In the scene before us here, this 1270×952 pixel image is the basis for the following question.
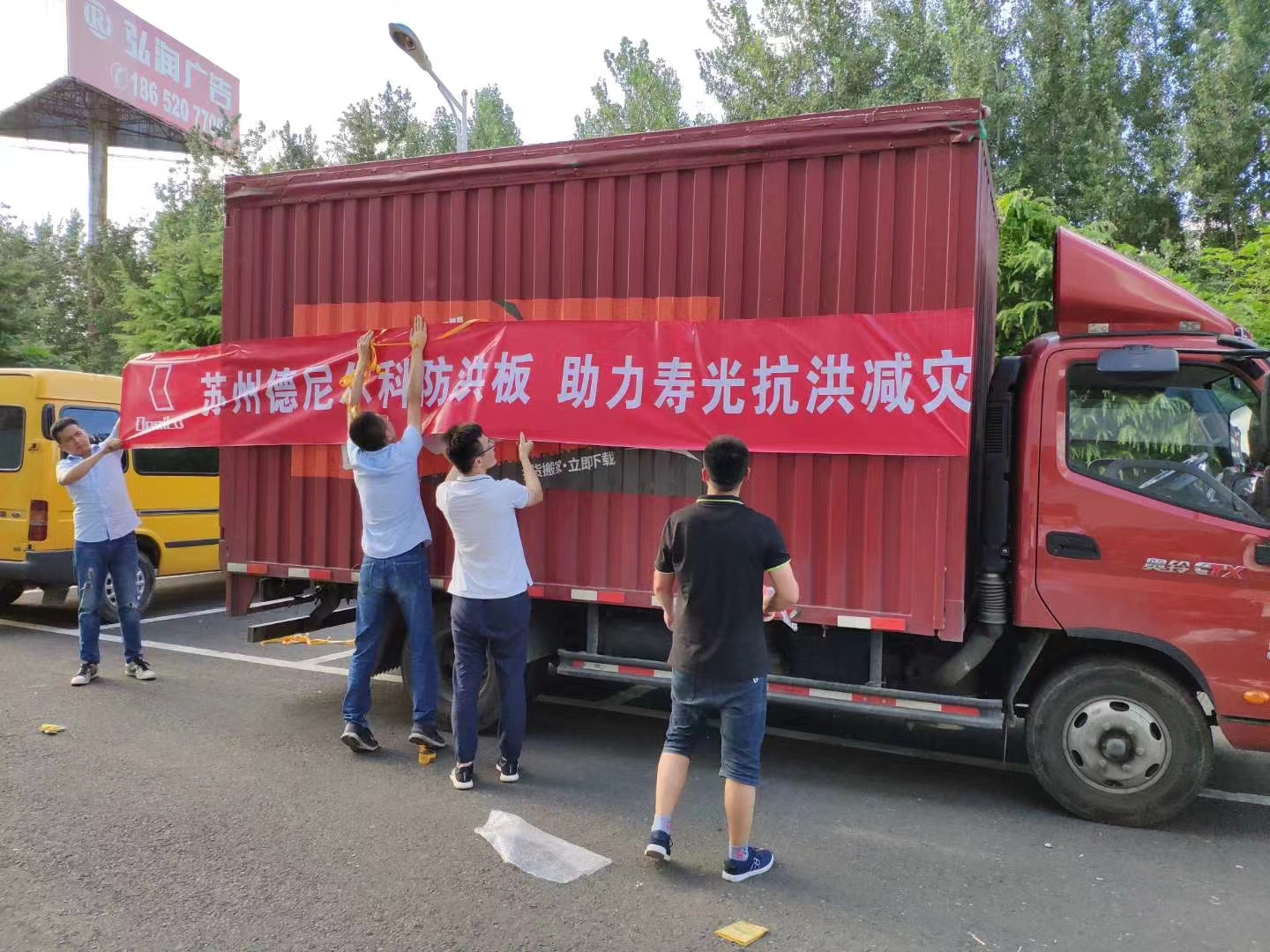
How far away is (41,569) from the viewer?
8.23m

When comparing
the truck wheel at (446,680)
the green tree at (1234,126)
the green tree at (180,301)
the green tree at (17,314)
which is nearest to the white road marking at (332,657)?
the truck wheel at (446,680)

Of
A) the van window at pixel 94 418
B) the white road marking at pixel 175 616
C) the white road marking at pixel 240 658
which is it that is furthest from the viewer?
the white road marking at pixel 175 616

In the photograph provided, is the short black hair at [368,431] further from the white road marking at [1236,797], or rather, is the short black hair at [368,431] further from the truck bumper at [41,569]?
the truck bumper at [41,569]

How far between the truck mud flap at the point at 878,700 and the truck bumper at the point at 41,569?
615 centimetres

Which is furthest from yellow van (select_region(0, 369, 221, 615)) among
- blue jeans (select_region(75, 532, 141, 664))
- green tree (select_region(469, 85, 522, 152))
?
green tree (select_region(469, 85, 522, 152))

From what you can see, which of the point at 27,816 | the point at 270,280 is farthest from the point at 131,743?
the point at 270,280

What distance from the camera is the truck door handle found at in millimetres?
4195

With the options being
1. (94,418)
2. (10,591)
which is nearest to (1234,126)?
(94,418)

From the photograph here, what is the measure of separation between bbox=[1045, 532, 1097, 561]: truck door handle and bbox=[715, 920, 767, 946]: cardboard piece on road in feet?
7.29

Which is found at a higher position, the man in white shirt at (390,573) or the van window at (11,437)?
the van window at (11,437)

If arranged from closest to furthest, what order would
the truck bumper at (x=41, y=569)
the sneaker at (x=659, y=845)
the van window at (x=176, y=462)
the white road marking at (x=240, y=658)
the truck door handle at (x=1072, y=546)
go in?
the sneaker at (x=659, y=845)
the truck door handle at (x=1072, y=546)
the white road marking at (x=240, y=658)
the truck bumper at (x=41, y=569)
the van window at (x=176, y=462)

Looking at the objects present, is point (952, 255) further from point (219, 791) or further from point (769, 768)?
point (219, 791)

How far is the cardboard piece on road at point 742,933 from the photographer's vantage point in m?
3.11

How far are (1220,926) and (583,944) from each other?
90.4 inches
